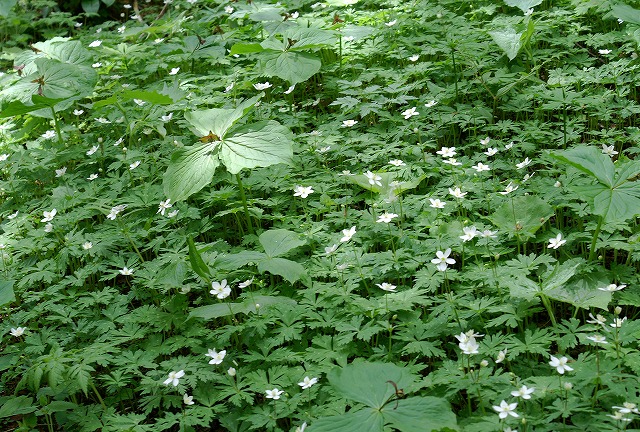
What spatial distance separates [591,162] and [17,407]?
2594 mm

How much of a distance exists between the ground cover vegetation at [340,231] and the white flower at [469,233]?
0.04ft

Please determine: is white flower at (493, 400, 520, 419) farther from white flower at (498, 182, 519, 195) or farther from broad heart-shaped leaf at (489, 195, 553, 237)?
white flower at (498, 182, 519, 195)

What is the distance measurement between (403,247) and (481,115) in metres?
1.20

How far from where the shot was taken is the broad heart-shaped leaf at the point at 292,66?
4.12m

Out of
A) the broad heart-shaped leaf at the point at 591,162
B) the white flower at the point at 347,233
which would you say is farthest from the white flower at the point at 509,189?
the white flower at the point at 347,233

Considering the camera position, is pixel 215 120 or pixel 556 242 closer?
pixel 556 242

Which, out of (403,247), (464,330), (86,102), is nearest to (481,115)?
(403,247)

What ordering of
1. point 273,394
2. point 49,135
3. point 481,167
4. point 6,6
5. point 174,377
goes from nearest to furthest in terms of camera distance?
point 273,394
point 174,377
point 481,167
point 49,135
point 6,6

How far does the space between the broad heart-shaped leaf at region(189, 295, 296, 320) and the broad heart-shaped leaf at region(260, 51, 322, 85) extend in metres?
1.67

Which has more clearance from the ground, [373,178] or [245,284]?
[373,178]

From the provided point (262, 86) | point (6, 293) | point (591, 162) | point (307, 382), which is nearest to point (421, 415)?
point (307, 382)

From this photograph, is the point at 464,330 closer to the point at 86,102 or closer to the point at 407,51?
the point at 407,51

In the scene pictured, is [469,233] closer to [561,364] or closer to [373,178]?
[373,178]

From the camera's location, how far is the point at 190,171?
3.30m
